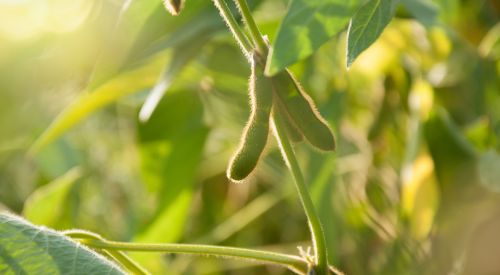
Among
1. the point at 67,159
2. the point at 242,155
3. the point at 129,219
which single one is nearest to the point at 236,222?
the point at 129,219

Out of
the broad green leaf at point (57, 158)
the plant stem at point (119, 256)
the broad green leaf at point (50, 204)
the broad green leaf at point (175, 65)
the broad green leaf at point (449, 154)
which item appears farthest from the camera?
the broad green leaf at point (57, 158)

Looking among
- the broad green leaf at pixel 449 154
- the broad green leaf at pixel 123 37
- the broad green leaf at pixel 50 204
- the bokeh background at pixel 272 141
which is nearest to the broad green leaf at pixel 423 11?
the bokeh background at pixel 272 141

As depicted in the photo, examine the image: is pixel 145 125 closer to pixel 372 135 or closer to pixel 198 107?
pixel 198 107

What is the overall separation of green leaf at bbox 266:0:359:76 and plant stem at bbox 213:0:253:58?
4cm

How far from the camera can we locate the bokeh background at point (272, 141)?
0.83 m

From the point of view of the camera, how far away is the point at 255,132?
1.58 feet

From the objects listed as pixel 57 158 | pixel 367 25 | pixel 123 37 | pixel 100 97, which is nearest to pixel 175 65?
pixel 123 37

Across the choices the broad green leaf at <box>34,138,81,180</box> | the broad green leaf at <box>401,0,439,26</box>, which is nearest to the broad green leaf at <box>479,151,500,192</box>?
the broad green leaf at <box>401,0,439,26</box>

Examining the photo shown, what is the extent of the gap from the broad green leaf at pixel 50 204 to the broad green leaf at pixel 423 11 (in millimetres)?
445

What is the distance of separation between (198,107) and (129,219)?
152 mm

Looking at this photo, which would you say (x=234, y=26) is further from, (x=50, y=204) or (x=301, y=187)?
(x=50, y=204)

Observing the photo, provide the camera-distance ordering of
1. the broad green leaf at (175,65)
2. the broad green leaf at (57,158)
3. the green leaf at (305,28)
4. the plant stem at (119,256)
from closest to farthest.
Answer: the green leaf at (305,28), the plant stem at (119,256), the broad green leaf at (175,65), the broad green leaf at (57,158)

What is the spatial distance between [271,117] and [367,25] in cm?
7

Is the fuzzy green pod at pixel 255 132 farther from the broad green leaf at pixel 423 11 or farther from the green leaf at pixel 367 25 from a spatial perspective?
the broad green leaf at pixel 423 11
